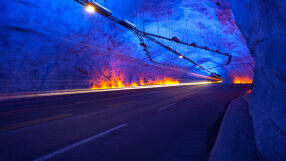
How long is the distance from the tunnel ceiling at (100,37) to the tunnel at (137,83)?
5.7 inches

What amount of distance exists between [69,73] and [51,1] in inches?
440

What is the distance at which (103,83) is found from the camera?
92.2 feet

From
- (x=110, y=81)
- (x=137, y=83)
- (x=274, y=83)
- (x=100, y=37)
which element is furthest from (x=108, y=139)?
(x=137, y=83)

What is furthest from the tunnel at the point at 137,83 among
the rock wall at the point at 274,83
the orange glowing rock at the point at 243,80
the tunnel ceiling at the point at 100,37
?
the orange glowing rock at the point at 243,80

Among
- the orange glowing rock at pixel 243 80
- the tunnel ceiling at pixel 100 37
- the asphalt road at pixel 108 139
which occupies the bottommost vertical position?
the asphalt road at pixel 108 139

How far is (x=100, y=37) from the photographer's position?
31625 mm

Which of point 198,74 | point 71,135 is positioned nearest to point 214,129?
point 71,135

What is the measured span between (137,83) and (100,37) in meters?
10.9

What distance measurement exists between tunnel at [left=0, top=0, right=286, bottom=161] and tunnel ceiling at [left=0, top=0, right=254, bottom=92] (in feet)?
0.47

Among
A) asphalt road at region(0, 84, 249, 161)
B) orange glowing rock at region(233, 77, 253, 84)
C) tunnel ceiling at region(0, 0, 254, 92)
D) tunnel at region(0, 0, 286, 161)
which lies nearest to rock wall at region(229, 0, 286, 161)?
tunnel at region(0, 0, 286, 161)

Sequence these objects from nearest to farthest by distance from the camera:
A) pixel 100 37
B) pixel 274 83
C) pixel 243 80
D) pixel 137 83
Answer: pixel 274 83, pixel 100 37, pixel 137 83, pixel 243 80

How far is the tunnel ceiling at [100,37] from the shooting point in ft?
71.5

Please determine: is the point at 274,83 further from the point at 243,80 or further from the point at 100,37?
the point at 243,80

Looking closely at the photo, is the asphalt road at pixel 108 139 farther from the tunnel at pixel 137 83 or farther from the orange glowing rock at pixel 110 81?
the orange glowing rock at pixel 110 81
